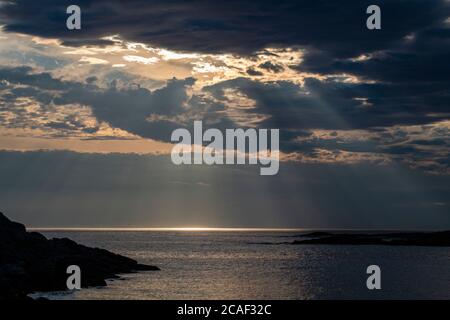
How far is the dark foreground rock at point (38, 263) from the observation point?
58.6 meters

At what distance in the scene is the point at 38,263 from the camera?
220 feet

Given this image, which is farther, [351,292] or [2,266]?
[351,292]

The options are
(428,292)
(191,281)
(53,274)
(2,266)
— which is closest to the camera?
(2,266)

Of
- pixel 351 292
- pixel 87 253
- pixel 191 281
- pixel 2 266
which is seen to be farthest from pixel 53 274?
pixel 351 292

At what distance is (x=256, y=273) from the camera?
97750 millimetres

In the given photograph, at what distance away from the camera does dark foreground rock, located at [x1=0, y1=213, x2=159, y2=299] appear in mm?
58562
